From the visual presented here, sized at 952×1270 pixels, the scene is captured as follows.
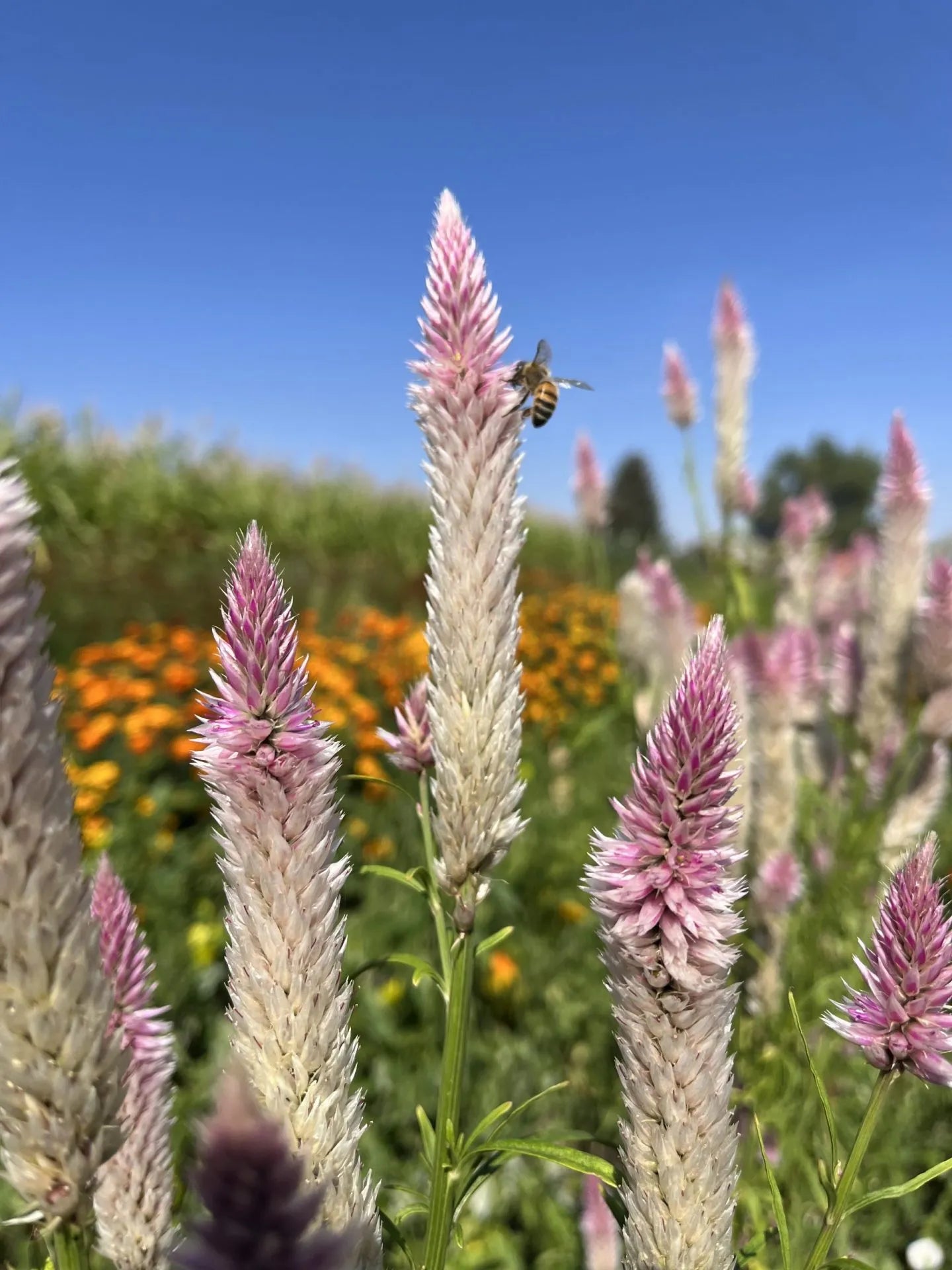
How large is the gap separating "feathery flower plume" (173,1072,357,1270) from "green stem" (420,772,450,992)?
682 millimetres

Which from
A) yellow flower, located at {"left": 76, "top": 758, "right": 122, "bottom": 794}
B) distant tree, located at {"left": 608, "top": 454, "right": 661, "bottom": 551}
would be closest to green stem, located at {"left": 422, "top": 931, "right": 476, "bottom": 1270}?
yellow flower, located at {"left": 76, "top": 758, "right": 122, "bottom": 794}

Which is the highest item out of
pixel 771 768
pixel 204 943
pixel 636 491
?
pixel 636 491

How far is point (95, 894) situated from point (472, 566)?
26.5 inches

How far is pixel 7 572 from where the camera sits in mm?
623

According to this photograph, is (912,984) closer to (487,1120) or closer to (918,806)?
(487,1120)

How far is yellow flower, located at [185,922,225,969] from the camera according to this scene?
3682mm

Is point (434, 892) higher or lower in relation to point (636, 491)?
lower

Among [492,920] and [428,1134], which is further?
[492,920]

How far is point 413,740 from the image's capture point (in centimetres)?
136

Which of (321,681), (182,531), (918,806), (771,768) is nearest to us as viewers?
(771,768)

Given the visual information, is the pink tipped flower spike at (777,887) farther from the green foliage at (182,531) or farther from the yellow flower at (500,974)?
the green foliage at (182,531)

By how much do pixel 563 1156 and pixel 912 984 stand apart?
504 mm

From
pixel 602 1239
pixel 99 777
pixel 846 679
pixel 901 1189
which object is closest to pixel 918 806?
pixel 846 679

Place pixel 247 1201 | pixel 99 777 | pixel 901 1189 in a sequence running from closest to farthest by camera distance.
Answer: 1. pixel 247 1201
2. pixel 901 1189
3. pixel 99 777
